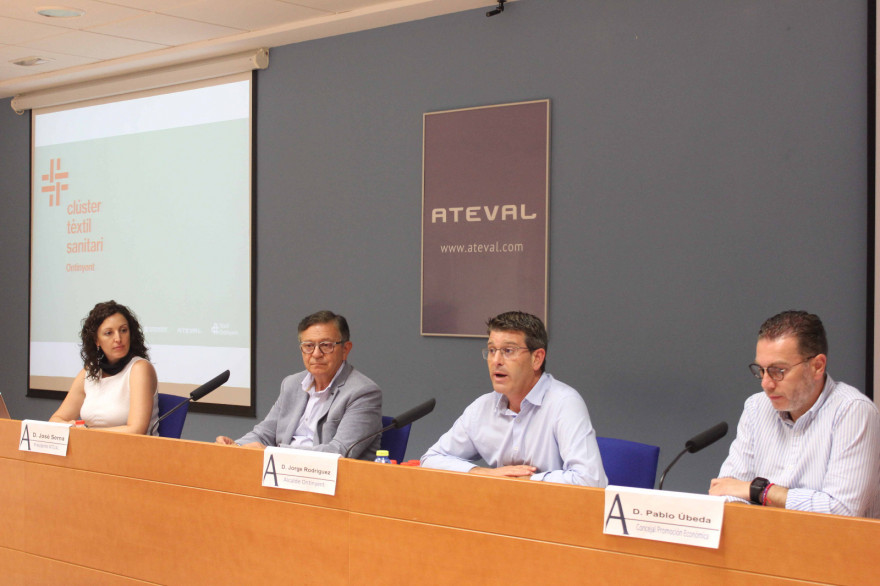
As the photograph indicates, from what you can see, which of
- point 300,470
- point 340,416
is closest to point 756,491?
point 300,470

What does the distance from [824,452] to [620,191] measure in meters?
1.74

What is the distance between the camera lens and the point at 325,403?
2.96 m

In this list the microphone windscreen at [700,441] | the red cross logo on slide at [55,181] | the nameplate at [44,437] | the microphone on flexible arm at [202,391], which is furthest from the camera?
the red cross logo on slide at [55,181]

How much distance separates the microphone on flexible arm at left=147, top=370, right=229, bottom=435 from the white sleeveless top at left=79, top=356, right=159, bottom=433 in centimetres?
7

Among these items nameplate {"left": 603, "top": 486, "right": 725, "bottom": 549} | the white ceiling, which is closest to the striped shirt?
nameplate {"left": 603, "top": 486, "right": 725, "bottom": 549}

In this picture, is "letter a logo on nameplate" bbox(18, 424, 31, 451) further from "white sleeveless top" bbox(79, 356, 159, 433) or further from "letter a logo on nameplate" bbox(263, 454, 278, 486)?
"letter a logo on nameplate" bbox(263, 454, 278, 486)

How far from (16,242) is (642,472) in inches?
199

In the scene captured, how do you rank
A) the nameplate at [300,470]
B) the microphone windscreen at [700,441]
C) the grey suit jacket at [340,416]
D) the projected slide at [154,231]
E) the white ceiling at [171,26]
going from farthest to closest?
1. the projected slide at [154,231]
2. the white ceiling at [171,26]
3. the grey suit jacket at [340,416]
4. the microphone windscreen at [700,441]
5. the nameplate at [300,470]

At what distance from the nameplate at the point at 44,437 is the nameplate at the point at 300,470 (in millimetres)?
766

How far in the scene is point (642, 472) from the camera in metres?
2.44

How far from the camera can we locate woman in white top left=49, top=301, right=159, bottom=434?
3266mm

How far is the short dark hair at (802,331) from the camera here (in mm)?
1963

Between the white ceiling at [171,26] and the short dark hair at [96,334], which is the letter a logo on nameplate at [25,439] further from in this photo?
the white ceiling at [171,26]

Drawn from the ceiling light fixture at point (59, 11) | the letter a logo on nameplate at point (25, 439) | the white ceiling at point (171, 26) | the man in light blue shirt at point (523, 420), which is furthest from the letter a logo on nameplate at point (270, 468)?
the ceiling light fixture at point (59, 11)
